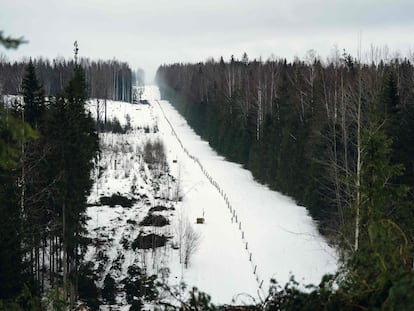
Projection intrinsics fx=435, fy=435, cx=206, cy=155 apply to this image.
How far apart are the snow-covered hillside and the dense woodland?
2.05 metres

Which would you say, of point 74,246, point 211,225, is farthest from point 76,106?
point 211,225

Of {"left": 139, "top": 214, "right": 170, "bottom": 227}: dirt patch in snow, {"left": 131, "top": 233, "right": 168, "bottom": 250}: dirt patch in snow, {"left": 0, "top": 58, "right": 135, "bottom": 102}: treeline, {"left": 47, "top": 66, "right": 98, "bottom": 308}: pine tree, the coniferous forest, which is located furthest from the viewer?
{"left": 0, "top": 58, "right": 135, "bottom": 102}: treeline

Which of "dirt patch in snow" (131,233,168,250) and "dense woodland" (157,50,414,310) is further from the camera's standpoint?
"dirt patch in snow" (131,233,168,250)

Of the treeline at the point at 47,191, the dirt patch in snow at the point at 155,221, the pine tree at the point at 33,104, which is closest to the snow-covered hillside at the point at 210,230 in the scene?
the dirt patch in snow at the point at 155,221

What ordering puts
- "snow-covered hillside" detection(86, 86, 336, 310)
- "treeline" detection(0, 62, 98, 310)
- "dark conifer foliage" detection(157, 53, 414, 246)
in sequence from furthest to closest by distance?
"dark conifer foliage" detection(157, 53, 414, 246) < "snow-covered hillside" detection(86, 86, 336, 310) < "treeline" detection(0, 62, 98, 310)

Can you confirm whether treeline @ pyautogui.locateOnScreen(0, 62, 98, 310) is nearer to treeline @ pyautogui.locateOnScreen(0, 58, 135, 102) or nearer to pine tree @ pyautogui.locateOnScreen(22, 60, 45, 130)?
pine tree @ pyautogui.locateOnScreen(22, 60, 45, 130)

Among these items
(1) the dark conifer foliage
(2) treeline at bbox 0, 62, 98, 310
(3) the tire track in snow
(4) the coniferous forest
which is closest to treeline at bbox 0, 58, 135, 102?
(1) the dark conifer foliage

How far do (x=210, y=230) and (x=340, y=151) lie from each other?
9.65 meters

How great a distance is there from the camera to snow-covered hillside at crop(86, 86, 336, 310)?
72.9 ft

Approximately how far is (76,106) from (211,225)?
12204 millimetres

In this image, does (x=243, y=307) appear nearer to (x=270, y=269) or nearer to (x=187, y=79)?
(x=270, y=269)

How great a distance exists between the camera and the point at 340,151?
2764 cm

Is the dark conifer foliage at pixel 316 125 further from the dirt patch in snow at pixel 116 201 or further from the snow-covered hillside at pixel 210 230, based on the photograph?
the dirt patch in snow at pixel 116 201

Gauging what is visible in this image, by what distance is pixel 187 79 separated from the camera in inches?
4043
